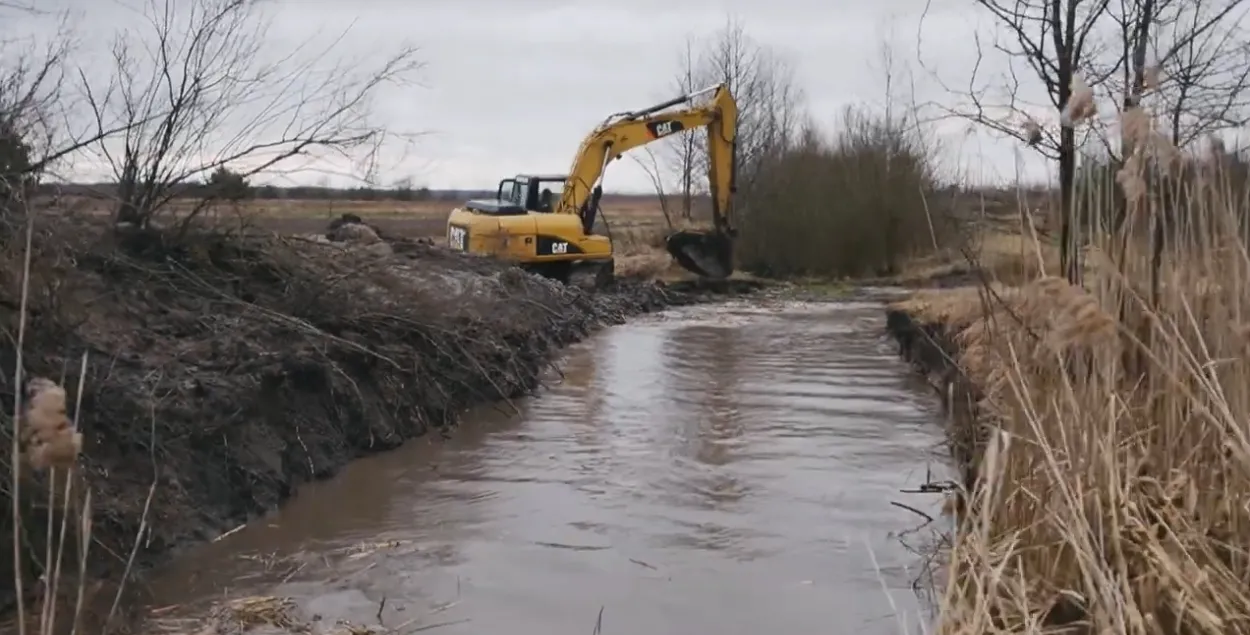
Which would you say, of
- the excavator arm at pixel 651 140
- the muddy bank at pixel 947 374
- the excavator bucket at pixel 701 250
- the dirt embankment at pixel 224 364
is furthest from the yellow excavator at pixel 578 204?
the dirt embankment at pixel 224 364

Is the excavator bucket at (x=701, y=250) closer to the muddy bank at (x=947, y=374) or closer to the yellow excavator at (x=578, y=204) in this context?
the yellow excavator at (x=578, y=204)

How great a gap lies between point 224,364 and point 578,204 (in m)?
13.0

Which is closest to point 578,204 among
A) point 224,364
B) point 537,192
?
point 537,192

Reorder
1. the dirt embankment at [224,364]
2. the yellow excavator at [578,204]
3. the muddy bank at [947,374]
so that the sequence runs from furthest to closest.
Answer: the yellow excavator at [578,204], the dirt embankment at [224,364], the muddy bank at [947,374]

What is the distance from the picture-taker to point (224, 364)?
8.46m

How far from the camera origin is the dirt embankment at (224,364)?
21.5 ft

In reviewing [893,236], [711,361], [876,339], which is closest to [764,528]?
[711,361]

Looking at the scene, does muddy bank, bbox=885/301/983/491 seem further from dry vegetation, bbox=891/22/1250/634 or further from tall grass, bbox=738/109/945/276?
tall grass, bbox=738/109/945/276

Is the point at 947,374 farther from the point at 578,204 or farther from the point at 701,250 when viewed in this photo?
the point at 701,250

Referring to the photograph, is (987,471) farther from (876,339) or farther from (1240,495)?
(876,339)

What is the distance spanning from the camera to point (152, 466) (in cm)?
686

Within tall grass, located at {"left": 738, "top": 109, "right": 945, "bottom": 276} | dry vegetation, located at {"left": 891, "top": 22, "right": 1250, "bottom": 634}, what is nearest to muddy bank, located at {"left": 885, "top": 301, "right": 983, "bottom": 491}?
dry vegetation, located at {"left": 891, "top": 22, "right": 1250, "bottom": 634}

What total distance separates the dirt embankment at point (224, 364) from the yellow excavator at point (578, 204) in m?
6.54

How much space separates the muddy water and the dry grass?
46cm
